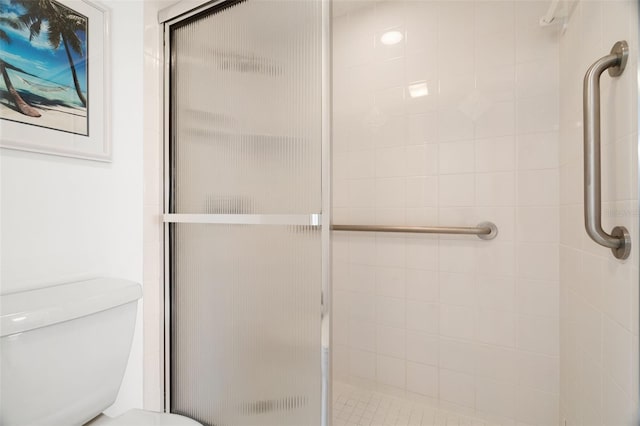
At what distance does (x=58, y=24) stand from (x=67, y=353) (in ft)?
2.92

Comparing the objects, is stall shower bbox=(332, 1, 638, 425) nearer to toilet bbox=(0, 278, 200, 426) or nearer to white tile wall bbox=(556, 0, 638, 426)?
white tile wall bbox=(556, 0, 638, 426)

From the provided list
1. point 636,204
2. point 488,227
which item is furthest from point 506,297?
point 636,204

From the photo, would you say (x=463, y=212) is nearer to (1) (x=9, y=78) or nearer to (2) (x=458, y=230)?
(2) (x=458, y=230)

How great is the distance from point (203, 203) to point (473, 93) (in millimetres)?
1217

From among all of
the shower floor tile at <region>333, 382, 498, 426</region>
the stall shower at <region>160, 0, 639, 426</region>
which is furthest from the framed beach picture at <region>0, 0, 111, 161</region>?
the shower floor tile at <region>333, 382, 498, 426</region>

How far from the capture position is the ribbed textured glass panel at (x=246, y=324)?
87 cm

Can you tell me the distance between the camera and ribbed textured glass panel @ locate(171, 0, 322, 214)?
86 centimetres

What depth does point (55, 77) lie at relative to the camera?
873 millimetres

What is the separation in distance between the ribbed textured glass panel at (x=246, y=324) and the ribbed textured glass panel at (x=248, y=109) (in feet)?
0.37

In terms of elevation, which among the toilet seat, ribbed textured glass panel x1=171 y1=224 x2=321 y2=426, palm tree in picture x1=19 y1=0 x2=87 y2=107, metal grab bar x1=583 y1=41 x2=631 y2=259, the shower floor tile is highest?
palm tree in picture x1=19 y1=0 x2=87 y2=107

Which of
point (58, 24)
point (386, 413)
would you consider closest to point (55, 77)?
point (58, 24)

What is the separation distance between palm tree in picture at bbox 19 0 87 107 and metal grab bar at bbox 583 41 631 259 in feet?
4.42

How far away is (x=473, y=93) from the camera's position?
137 cm

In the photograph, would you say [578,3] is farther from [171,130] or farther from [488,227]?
[171,130]
